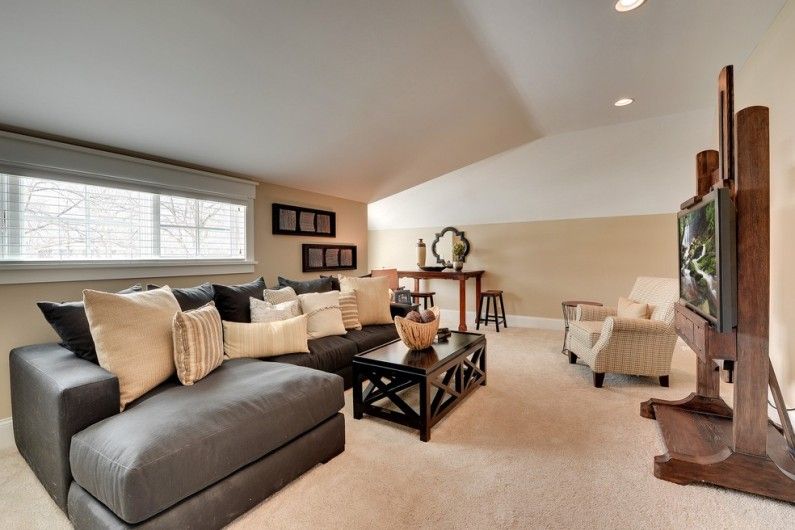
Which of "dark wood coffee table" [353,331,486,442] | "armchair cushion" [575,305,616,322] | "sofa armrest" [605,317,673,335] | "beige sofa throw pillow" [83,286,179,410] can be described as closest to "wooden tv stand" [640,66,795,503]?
"sofa armrest" [605,317,673,335]

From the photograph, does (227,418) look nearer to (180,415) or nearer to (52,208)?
(180,415)

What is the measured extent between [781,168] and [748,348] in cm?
133

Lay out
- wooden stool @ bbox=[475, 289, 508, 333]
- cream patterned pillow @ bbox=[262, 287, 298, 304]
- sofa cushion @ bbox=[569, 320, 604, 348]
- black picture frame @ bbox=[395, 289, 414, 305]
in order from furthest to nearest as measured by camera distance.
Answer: black picture frame @ bbox=[395, 289, 414, 305]
wooden stool @ bbox=[475, 289, 508, 333]
sofa cushion @ bbox=[569, 320, 604, 348]
cream patterned pillow @ bbox=[262, 287, 298, 304]

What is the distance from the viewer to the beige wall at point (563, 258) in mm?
4566

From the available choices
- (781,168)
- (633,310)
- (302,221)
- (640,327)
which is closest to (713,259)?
(781,168)

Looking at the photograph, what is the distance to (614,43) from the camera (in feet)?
7.50

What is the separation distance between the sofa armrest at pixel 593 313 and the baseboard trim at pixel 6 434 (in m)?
4.36

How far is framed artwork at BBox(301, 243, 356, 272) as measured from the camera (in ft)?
13.5

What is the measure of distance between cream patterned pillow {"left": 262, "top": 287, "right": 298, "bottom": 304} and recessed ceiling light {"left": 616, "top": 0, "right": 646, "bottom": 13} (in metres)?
2.80

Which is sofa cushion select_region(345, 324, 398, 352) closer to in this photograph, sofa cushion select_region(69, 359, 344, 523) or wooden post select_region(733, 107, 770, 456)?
sofa cushion select_region(69, 359, 344, 523)

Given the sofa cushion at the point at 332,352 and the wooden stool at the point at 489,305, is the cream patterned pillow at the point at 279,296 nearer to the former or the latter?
the sofa cushion at the point at 332,352

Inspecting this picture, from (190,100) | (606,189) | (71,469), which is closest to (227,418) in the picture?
(71,469)

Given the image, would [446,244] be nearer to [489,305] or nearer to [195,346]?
[489,305]

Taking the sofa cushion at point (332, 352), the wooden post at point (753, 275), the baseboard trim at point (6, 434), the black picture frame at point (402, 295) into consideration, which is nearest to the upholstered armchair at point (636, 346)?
the wooden post at point (753, 275)
